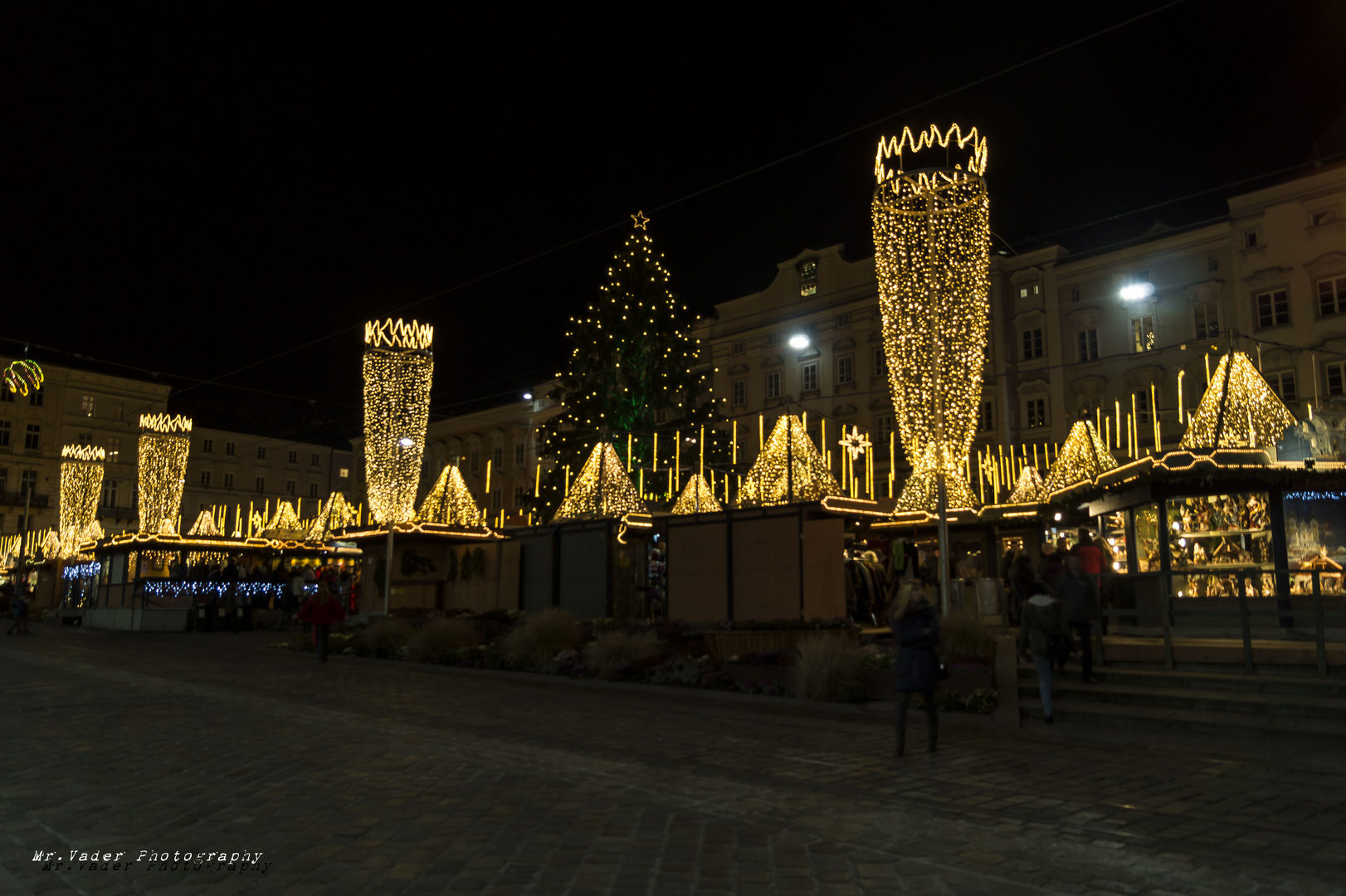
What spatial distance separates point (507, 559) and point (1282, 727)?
19.3 m

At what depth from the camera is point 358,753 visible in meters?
9.09

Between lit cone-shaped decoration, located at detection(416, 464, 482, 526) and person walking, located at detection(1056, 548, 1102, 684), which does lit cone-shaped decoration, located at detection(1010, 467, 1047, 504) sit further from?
lit cone-shaped decoration, located at detection(416, 464, 482, 526)

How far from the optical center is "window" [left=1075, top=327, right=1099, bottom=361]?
42.0 m

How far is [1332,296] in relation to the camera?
35156 mm

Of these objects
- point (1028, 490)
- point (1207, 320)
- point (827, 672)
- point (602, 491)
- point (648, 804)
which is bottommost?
point (648, 804)

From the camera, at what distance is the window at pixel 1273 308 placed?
36.2 meters

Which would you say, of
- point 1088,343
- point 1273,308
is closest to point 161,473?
point 1088,343

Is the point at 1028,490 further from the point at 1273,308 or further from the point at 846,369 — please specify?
A: the point at 846,369

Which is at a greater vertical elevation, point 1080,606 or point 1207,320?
point 1207,320

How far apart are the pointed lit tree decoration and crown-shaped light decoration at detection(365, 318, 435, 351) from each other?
24471 millimetres

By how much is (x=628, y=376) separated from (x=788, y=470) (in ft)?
48.8

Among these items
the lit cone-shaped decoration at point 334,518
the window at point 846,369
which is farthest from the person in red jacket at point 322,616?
the window at point 846,369

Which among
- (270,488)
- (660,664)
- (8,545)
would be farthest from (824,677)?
(270,488)

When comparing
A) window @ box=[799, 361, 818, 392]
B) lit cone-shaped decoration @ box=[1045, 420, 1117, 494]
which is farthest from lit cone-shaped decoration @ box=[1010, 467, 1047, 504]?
window @ box=[799, 361, 818, 392]
